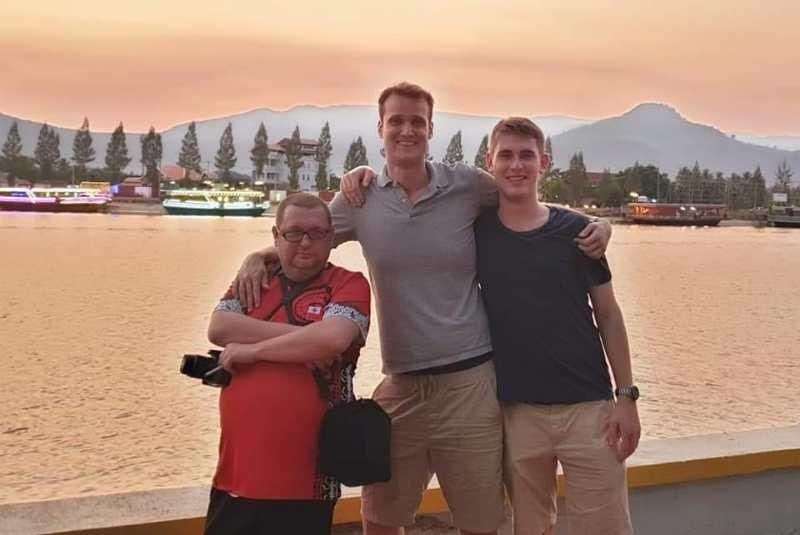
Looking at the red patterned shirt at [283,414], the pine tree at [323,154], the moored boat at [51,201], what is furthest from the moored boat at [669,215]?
the red patterned shirt at [283,414]

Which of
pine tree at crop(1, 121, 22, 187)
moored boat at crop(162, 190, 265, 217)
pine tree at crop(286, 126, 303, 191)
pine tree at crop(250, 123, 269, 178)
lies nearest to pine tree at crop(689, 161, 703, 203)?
pine tree at crop(286, 126, 303, 191)

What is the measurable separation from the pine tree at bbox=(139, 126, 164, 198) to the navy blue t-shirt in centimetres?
10441

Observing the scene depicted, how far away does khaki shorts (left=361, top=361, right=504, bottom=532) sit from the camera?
2611 mm

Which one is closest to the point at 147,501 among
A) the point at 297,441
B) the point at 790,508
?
the point at 297,441

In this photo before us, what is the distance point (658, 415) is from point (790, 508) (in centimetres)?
487

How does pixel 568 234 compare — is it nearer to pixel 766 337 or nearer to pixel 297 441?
pixel 297 441

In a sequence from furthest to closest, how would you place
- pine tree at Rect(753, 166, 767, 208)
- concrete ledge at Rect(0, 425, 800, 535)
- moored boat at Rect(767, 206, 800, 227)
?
pine tree at Rect(753, 166, 767, 208) → moored boat at Rect(767, 206, 800, 227) → concrete ledge at Rect(0, 425, 800, 535)

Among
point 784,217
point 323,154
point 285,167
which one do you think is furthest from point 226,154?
point 784,217

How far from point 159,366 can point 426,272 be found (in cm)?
755

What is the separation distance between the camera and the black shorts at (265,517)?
2188mm

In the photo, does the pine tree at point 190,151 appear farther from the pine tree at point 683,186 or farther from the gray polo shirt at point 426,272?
the gray polo shirt at point 426,272

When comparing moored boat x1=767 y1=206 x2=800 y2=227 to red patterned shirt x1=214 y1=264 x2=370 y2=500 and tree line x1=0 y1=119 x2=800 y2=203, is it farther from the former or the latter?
red patterned shirt x1=214 y1=264 x2=370 y2=500

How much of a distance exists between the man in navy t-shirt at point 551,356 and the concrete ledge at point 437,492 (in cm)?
41

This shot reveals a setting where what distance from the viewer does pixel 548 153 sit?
2.71 metres
